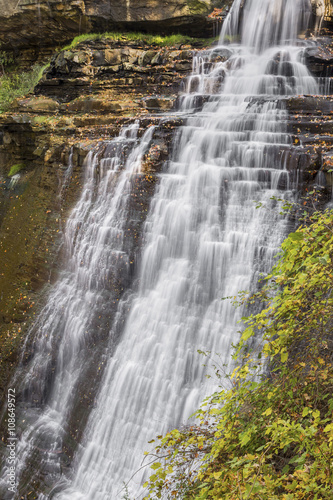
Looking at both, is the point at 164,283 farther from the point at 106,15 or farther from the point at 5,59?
the point at 5,59

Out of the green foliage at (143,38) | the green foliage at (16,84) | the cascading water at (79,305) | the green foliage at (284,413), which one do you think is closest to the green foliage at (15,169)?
the green foliage at (16,84)

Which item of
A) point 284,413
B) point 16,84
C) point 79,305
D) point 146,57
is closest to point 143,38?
point 146,57

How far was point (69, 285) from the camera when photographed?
916 centimetres

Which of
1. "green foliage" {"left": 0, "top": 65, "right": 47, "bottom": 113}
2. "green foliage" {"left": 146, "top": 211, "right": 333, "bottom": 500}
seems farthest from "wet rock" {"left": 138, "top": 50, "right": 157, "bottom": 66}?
"green foliage" {"left": 146, "top": 211, "right": 333, "bottom": 500}

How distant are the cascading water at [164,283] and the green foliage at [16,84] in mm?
6762

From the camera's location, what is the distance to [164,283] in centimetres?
777

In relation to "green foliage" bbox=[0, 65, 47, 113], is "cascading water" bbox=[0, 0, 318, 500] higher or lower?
lower

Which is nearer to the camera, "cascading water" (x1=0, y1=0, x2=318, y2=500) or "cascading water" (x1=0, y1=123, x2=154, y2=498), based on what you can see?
"cascading water" (x1=0, y1=0, x2=318, y2=500)

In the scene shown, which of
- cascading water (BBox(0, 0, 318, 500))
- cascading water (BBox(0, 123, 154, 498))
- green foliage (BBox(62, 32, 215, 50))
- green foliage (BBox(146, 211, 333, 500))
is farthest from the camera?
green foliage (BBox(62, 32, 215, 50))

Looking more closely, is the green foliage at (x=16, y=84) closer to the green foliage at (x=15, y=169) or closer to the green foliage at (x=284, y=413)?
the green foliage at (x=15, y=169)

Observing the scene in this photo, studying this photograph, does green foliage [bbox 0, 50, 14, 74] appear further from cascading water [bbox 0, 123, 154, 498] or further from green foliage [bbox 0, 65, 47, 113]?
cascading water [bbox 0, 123, 154, 498]

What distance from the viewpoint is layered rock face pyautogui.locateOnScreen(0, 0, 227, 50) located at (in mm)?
14758

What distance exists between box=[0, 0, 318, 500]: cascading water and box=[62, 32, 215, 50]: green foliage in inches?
245

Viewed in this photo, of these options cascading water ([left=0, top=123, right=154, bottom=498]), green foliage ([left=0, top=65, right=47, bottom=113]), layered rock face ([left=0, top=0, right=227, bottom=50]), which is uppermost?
layered rock face ([left=0, top=0, right=227, bottom=50])
